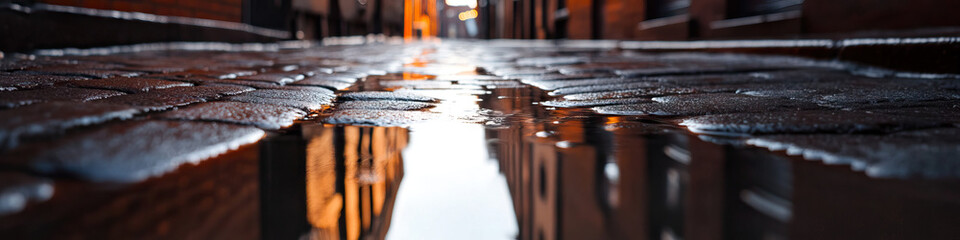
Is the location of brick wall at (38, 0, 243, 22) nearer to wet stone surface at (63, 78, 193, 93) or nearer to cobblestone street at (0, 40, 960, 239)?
wet stone surface at (63, 78, 193, 93)

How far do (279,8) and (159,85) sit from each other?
9.56m

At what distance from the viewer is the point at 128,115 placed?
1470 millimetres

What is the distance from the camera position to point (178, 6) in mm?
7441

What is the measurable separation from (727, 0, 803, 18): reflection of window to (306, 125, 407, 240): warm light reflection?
15.5 ft

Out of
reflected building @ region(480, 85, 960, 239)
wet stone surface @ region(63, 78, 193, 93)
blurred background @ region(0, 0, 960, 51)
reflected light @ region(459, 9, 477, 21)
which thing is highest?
reflected light @ region(459, 9, 477, 21)

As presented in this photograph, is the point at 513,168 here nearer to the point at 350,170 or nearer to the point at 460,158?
the point at 460,158

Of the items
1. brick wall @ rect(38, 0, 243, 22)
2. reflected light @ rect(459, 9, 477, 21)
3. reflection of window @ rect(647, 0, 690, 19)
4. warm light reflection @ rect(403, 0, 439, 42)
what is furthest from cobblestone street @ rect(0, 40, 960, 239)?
reflected light @ rect(459, 9, 477, 21)

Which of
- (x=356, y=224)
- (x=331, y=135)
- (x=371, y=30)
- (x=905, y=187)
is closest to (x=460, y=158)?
(x=331, y=135)

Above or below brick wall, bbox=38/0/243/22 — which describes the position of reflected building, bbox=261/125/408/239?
below

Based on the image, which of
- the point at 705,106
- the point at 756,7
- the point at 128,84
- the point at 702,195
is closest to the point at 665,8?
the point at 756,7

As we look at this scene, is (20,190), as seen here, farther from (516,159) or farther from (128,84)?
(128,84)

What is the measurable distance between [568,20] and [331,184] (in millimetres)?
12965

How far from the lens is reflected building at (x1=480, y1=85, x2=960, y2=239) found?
2.33ft

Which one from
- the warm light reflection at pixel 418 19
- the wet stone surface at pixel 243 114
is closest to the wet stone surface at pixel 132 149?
the wet stone surface at pixel 243 114
